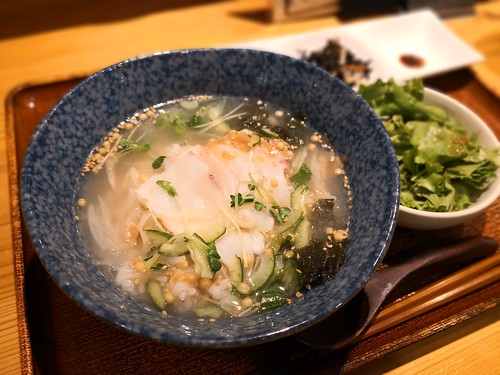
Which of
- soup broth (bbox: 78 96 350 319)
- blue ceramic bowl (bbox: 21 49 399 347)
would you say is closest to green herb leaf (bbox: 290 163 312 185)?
soup broth (bbox: 78 96 350 319)

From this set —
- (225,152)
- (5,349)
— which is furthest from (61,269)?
(225,152)

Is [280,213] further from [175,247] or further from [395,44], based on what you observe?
[395,44]

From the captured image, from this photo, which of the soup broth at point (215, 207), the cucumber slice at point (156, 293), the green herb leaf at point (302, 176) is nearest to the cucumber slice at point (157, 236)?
the soup broth at point (215, 207)

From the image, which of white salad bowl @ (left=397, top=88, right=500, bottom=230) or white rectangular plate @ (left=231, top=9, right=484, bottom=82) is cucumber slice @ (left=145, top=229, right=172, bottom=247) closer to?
white salad bowl @ (left=397, top=88, right=500, bottom=230)

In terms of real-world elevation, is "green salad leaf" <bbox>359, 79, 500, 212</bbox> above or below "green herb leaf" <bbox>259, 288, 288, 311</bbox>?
above

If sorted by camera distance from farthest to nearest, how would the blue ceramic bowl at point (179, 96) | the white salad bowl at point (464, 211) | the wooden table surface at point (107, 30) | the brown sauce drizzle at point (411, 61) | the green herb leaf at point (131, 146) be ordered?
the brown sauce drizzle at point (411, 61), the wooden table surface at point (107, 30), the green herb leaf at point (131, 146), the white salad bowl at point (464, 211), the blue ceramic bowl at point (179, 96)

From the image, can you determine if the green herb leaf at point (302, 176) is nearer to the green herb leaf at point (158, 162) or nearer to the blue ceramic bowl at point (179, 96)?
the blue ceramic bowl at point (179, 96)

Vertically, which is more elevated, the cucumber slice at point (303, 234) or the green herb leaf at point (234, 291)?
the cucumber slice at point (303, 234)
